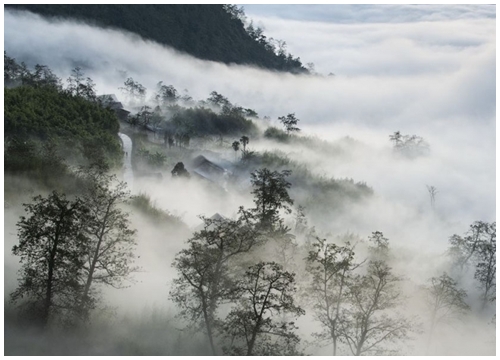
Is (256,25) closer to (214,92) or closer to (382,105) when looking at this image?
(214,92)

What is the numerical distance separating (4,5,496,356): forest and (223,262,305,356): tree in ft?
0.15

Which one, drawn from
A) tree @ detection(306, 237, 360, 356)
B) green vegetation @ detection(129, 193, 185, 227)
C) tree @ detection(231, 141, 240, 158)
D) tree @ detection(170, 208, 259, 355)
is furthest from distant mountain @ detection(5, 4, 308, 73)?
tree @ detection(170, 208, 259, 355)

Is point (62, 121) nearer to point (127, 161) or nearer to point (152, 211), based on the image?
point (127, 161)

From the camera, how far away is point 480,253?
Result: 30.6 ft

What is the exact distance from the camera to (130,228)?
8555 mm

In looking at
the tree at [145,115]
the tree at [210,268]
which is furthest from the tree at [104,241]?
the tree at [145,115]

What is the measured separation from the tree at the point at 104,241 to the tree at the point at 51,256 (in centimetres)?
16

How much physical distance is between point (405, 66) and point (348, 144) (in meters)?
2.02

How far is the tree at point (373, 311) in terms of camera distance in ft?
26.9

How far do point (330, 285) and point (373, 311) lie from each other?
829mm

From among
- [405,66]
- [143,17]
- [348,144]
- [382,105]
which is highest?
[143,17]

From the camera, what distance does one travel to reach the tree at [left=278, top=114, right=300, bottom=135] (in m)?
10.3

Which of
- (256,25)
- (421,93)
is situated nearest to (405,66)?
(421,93)

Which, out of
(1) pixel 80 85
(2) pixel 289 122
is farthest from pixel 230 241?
(1) pixel 80 85
